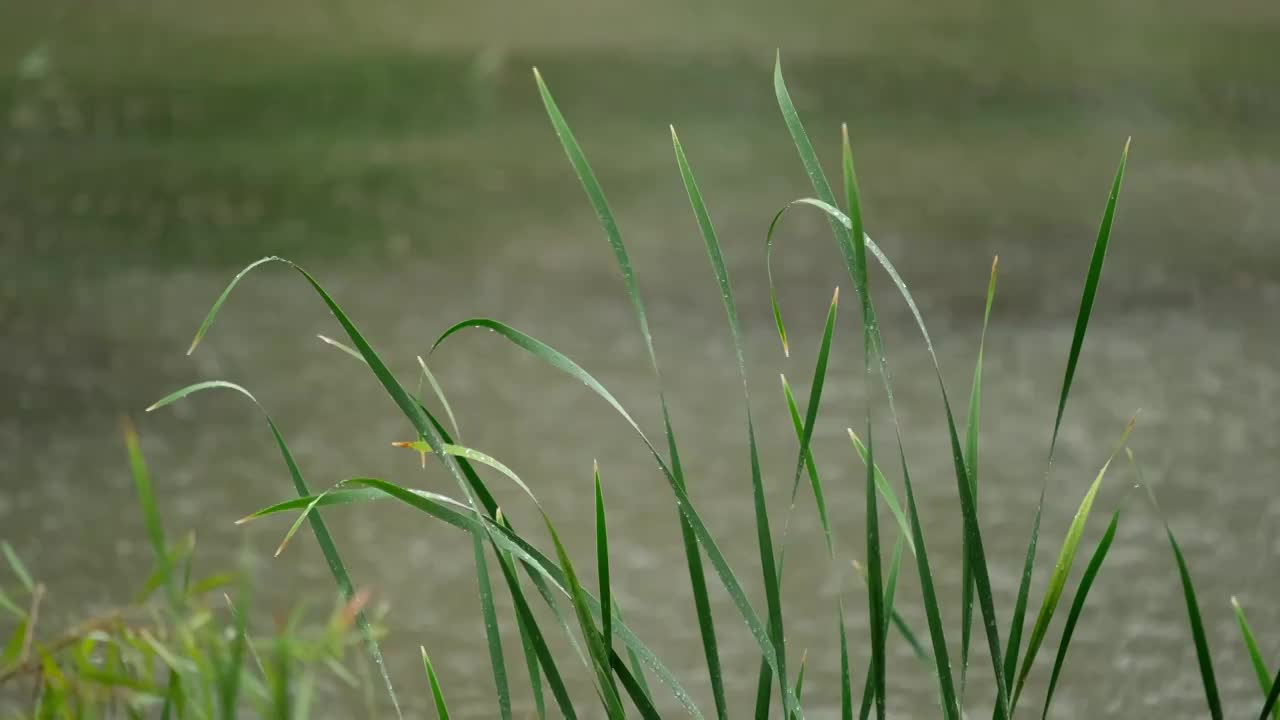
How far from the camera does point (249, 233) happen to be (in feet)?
8.21

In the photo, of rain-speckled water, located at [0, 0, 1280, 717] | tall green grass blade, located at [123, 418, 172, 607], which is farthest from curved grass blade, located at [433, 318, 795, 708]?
rain-speckled water, located at [0, 0, 1280, 717]

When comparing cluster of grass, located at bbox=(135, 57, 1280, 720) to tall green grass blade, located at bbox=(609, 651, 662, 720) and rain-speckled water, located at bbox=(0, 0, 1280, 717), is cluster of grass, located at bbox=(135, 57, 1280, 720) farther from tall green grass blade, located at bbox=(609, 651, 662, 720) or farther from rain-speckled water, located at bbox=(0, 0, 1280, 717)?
rain-speckled water, located at bbox=(0, 0, 1280, 717)

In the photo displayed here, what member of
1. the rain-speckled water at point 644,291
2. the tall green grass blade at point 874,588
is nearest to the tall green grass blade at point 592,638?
the tall green grass blade at point 874,588

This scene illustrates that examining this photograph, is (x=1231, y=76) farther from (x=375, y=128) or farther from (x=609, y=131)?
(x=375, y=128)

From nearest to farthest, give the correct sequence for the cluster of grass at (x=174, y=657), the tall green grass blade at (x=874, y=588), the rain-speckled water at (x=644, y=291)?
the cluster of grass at (x=174, y=657)
the tall green grass blade at (x=874, y=588)
the rain-speckled water at (x=644, y=291)

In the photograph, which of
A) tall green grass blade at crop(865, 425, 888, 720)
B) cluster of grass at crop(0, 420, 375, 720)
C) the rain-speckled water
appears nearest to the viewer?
cluster of grass at crop(0, 420, 375, 720)

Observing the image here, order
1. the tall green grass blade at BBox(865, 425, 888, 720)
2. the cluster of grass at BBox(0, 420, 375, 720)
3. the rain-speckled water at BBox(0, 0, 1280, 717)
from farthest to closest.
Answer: the rain-speckled water at BBox(0, 0, 1280, 717), the tall green grass blade at BBox(865, 425, 888, 720), the cluster of grass at BBox(0, 420, 375, 720)

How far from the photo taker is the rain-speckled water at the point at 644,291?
61.4 inches

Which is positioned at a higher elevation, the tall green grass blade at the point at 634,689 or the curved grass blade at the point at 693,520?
the curved grass blade at the point at 693,520

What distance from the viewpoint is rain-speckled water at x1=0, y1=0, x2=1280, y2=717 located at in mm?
1559

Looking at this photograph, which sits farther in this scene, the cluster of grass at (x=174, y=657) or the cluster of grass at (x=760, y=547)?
the cluster of grass at (x=760, y=547)

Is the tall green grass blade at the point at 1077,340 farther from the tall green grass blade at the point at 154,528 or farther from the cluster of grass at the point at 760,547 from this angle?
the tall green grass blade at the point at 154,528

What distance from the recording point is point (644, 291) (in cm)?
231

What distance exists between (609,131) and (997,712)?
248 centimetres
